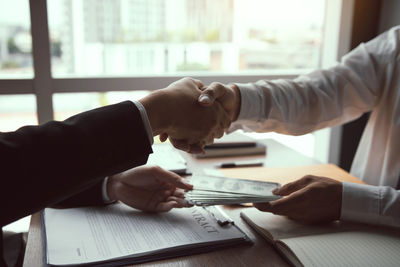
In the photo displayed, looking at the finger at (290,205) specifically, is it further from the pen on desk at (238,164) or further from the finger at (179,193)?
the pen on desk at (238,164)

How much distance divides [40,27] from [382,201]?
148 cm

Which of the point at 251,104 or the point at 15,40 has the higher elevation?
the point at 15,40

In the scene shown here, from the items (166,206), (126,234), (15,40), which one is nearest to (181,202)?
(166,206)

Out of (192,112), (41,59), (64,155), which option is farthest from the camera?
(41,59)

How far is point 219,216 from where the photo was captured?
33.0 inches

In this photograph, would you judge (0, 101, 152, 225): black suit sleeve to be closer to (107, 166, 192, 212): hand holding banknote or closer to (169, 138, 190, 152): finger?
(107, 166, 192, 212): hand holding banknote

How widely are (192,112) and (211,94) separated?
0.27 ft

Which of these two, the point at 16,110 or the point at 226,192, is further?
the point at 16,110

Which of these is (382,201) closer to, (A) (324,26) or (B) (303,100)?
(B) (303,100)

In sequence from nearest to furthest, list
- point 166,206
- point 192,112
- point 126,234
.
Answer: point 126,234, point 166,206, point 192,112

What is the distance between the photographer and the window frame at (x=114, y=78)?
1628 millimetres

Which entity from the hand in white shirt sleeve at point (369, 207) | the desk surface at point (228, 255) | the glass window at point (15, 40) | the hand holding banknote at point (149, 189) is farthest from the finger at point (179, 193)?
the glass window at point (15, 40)

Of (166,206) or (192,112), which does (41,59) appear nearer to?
(192,112)

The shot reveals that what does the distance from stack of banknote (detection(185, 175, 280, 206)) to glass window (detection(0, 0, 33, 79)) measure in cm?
115
